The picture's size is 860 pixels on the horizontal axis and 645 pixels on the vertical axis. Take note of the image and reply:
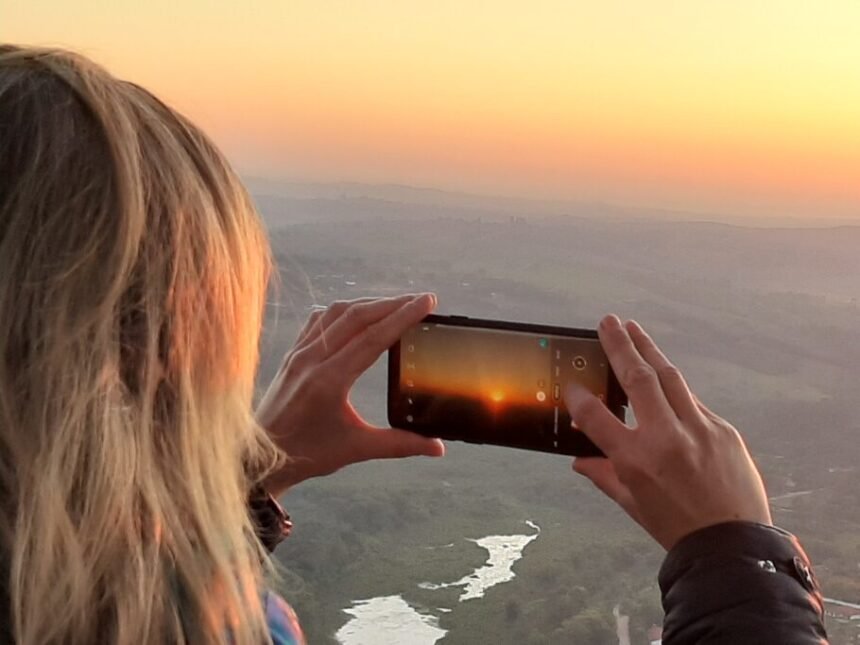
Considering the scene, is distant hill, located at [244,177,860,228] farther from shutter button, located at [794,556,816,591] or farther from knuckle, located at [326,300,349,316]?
shutter button, located at [794,556,816,591]

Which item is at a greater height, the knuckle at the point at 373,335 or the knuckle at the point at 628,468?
the knuckle at the point at 373,335

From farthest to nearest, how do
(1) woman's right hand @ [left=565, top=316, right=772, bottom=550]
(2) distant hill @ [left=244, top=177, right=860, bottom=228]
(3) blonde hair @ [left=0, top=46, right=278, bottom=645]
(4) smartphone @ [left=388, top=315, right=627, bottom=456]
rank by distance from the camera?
1. (2) distant hill @ [left=244, top=177, right=860, bottom=228]
2. (4) smartphone @ [left=388, top=315, right=627, bottom=456]
3. (1) woman's right hand @ [left=565, top=316, right=772, bottom=550]
4. (3) blonde hair @ [left=0, top=46, right=278, bottom=645]

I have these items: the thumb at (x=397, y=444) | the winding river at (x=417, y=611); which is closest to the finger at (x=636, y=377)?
the thumb at (x=397, y=444)

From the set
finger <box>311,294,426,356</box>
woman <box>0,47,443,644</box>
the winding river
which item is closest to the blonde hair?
woman <box>0,47,443,644</box>

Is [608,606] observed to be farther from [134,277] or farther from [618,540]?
[134,277]

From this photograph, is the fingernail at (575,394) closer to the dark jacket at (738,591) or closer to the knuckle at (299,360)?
the dark jacket at (738,591)

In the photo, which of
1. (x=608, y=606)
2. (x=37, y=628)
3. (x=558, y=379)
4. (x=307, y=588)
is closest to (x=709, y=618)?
(x=558, y=379)

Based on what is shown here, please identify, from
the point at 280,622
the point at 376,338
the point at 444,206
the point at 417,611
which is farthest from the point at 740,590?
the point at 444,206
